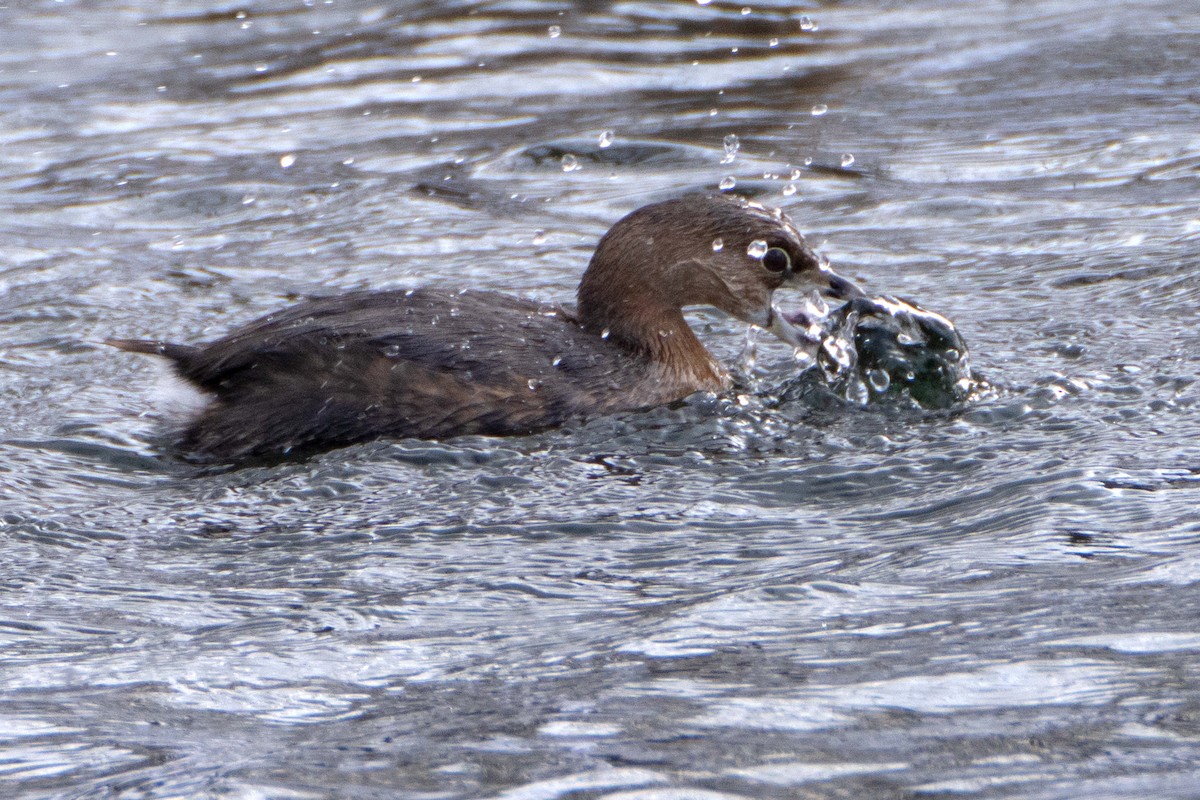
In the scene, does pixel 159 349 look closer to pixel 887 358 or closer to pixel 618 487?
pixel 618 487

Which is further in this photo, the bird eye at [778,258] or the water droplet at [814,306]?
the water droplet at [814,306]

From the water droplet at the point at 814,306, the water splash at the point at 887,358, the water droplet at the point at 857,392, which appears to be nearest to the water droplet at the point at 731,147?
the water droplet at the point at 814,306

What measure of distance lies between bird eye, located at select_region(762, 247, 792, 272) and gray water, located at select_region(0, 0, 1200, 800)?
461 millimetres

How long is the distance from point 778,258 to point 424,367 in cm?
148

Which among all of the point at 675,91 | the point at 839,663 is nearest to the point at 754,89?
the point at 675,91

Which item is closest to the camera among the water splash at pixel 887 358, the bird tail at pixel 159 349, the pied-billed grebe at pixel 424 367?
the pied-billed grebe at pixel 424 367

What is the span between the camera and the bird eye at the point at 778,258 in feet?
20.8

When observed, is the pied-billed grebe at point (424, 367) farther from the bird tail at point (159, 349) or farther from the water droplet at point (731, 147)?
the water droplet at point (731, 147)

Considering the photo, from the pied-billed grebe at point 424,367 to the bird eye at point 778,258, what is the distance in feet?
1.50

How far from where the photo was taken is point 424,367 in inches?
220

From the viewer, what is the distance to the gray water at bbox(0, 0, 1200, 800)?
11.0 feet

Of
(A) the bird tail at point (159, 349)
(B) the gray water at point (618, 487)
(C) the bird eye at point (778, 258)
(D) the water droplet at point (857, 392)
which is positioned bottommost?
(D) the water droplet at point (857, 392)

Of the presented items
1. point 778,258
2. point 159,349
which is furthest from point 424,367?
point 778,258

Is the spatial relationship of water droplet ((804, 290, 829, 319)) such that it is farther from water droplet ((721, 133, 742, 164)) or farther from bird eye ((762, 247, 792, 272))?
water droplet ((721, 133, 742, 164))
